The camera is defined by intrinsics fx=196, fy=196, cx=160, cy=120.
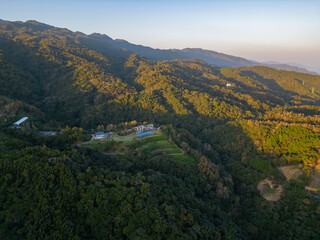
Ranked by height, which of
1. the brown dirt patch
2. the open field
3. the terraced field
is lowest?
the brown dirt patch

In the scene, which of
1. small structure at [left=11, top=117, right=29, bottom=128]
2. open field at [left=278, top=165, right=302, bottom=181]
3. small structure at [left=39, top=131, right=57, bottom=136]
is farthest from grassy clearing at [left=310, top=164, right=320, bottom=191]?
small structure at [left=11, top=117, right=29, bottom=128]

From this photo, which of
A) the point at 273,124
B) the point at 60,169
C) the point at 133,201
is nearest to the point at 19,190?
the point at 60,169

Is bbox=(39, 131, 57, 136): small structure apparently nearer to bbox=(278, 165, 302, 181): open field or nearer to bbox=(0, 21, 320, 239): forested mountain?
bbox=(0, 21, 320, 239): forested mountain

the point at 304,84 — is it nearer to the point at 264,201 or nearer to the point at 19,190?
the point at 264,201

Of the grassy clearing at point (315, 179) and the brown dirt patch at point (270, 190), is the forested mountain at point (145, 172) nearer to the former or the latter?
the grassy clearing at point (315, 179)

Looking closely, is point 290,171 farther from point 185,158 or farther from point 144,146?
point 144,146

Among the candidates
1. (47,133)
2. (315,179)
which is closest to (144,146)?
(47,133)

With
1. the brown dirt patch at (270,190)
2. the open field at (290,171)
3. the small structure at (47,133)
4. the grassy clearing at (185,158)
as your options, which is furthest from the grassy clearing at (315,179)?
the small structure at (47,133)
